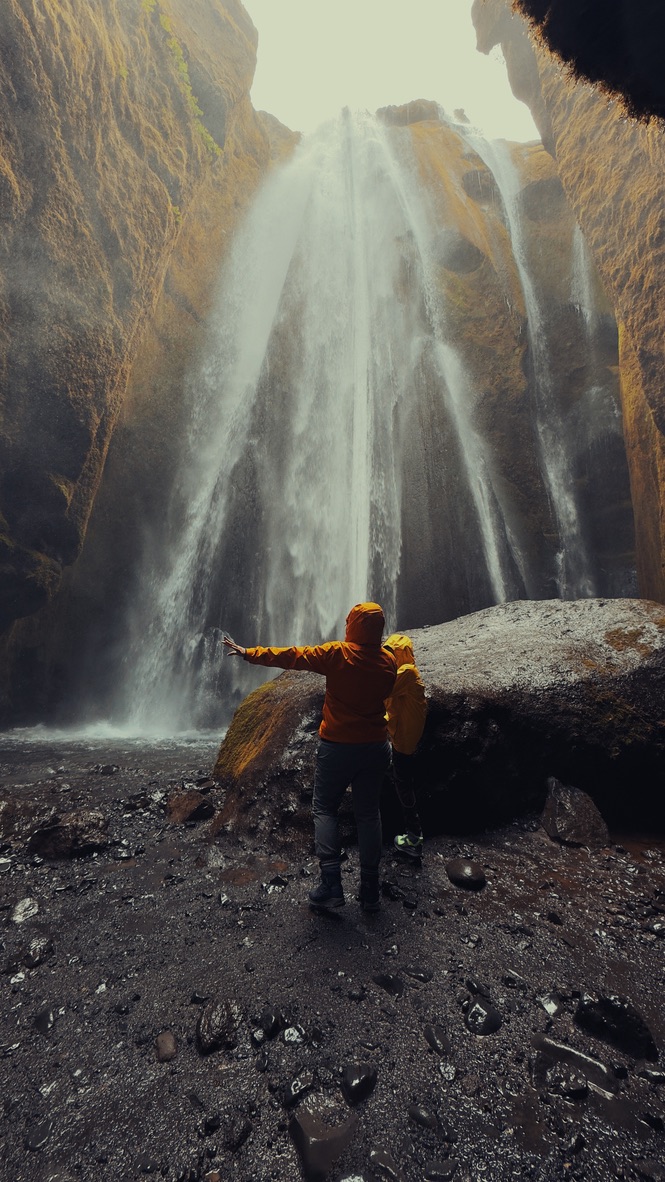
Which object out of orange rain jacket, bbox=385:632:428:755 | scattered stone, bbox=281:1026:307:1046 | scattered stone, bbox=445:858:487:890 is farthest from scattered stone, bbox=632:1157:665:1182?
orange rain jacket, bbox=385:632:428:755

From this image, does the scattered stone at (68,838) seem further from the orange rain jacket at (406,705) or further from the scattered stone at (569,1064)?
the scattered stone at (569,1064)

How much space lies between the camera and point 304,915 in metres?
3.79

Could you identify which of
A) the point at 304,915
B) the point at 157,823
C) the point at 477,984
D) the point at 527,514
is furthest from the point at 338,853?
the point at 527,514

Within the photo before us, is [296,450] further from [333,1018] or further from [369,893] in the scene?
[333,1018]

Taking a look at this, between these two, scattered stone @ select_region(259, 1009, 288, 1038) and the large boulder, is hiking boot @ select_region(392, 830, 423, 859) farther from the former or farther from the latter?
scattered stone @ select_region(259, 1009, 288, 1038)

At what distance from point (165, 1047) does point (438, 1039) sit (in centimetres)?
148

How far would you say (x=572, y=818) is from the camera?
4984 millimetres

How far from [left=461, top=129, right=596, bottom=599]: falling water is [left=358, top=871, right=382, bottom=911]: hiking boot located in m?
17.2

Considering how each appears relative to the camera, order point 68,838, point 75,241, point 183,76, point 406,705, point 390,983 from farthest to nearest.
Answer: point 183,76, point 75,241, point 68,838, point 406,705, point 390,983

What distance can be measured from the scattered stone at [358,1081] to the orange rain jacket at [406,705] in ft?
7.54

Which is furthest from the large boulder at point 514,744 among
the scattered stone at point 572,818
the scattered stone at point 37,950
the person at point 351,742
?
the scattered stone at point 37,950

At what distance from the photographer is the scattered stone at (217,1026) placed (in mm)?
2637

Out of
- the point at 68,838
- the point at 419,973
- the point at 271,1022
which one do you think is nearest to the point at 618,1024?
the point at 419,973

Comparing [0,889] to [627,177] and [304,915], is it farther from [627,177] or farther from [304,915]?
[627,177]
